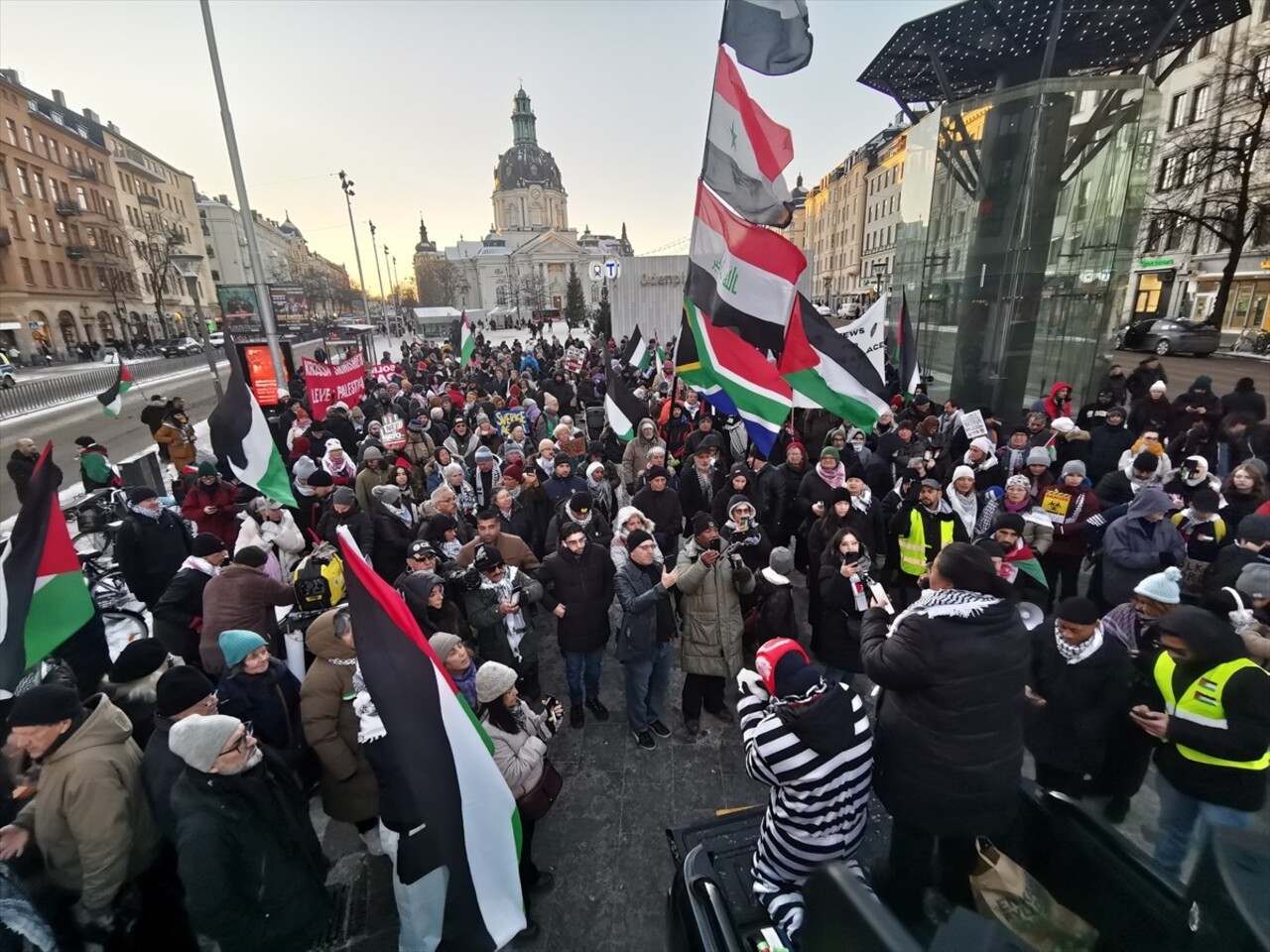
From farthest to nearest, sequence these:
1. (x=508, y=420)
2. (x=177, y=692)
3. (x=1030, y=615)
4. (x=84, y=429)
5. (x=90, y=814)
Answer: (x=84, y=429) → (x=508, y=420) → (x=1030, y=615) → (x=177, y=692) → (x=90, y=814)

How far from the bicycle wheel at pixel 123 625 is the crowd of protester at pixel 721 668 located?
117 cm

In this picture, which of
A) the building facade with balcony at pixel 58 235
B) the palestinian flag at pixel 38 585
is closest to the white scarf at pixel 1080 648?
the palestinian flag at pixel 38 585

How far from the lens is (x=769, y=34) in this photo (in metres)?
4.85

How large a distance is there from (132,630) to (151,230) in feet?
246

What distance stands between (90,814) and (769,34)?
6.55m

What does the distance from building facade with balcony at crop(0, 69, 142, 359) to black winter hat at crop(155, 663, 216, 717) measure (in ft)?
172

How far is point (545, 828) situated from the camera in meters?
3.95

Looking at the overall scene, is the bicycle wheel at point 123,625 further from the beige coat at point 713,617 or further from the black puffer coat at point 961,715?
the black puffer coat at point 961,715

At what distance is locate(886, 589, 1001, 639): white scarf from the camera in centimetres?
231

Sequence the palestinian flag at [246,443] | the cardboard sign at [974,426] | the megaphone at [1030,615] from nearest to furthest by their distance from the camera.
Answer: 1. the megaphone at [1030,615]
2. the palestinian flag at [246,443]
3. the cardboard sign at [974,426]

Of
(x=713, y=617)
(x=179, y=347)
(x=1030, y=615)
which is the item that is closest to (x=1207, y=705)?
(x=1030, y=615)

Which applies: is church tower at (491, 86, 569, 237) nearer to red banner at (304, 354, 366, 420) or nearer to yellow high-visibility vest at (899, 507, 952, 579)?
red banner at (304, 354, 366, 420)

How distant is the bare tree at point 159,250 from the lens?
51125 mm

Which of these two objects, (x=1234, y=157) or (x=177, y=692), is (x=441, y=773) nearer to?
(x=177, y=692)
